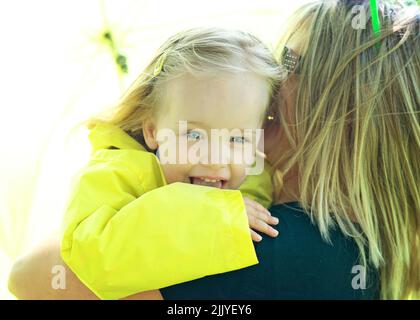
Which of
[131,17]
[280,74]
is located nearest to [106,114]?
[131,17]

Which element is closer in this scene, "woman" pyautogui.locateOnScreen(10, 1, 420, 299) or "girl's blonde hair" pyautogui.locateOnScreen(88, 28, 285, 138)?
"woman" pyautogui.locateOnScreen(10, 1, 420, 299)

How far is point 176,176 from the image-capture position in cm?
124

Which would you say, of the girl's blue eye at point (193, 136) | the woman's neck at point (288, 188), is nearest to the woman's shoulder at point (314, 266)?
the woman's neck at point (288, 188)

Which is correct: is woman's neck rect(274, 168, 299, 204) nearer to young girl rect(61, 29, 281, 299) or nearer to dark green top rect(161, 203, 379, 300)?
young girl rect(61, 29, 281, 299)

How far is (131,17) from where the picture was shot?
5.09 ft

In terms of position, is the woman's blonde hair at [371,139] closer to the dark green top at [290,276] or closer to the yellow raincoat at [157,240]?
the dark green top at [290,276]

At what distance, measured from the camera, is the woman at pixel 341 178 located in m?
1.03

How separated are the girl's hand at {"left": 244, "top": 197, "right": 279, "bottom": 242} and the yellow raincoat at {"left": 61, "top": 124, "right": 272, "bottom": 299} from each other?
0.9 inches

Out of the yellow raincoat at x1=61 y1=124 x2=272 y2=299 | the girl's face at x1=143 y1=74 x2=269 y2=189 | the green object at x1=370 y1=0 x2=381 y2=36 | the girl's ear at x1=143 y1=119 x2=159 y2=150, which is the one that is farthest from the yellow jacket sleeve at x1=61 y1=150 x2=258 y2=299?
the green object at x1=370 y1=0 x2=381 y2=36

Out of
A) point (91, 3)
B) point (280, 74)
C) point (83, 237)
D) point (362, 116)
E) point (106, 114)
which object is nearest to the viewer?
point (83, 237)

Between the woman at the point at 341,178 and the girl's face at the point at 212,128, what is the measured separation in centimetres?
9

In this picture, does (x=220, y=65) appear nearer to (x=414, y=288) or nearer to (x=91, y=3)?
(x=91, y=3)

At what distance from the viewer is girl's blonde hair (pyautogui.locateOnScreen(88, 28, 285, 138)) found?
1.24 m

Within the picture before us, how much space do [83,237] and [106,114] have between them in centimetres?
45
